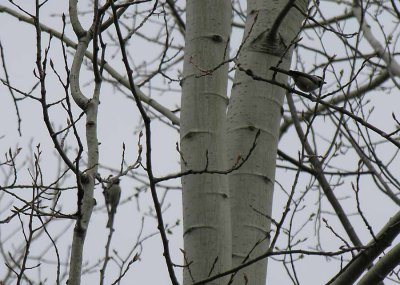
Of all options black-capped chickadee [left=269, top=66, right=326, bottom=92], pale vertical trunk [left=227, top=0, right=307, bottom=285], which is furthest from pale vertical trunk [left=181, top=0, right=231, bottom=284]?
black-capped chickadee [left=269, top=66, right=326, bottom=92]

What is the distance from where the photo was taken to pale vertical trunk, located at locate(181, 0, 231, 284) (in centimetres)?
208

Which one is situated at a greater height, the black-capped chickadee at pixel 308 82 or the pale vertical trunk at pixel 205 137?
the black-capped chickadee at pixel 308 82

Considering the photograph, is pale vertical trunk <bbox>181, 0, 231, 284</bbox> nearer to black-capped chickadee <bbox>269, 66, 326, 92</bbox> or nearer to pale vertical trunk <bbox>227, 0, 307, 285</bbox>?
pale vertical trunk <bbox>227, 0, 307, 285</bbox>

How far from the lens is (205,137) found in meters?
2.21

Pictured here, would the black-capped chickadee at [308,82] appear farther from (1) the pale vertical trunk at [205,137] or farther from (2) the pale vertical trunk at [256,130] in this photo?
(1) the pale vertical trunk at [205,137]

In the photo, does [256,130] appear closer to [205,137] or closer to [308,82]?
[205,137]

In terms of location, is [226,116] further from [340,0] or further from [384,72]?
[340,0]

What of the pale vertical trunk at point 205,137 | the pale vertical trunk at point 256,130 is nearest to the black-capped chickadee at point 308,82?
the pale vertical trunk at point 256,130

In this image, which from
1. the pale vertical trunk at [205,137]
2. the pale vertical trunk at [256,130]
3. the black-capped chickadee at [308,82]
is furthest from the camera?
the black-capped chickadee at [308,82]

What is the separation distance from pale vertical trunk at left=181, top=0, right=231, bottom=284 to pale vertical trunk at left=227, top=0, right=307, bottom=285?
117mm

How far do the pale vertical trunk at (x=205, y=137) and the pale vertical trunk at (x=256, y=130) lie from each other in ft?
0.38

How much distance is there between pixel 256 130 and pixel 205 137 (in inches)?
9.6

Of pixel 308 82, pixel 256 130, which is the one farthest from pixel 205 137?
pixel 308 82

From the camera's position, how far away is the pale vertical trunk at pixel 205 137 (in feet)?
6.84
